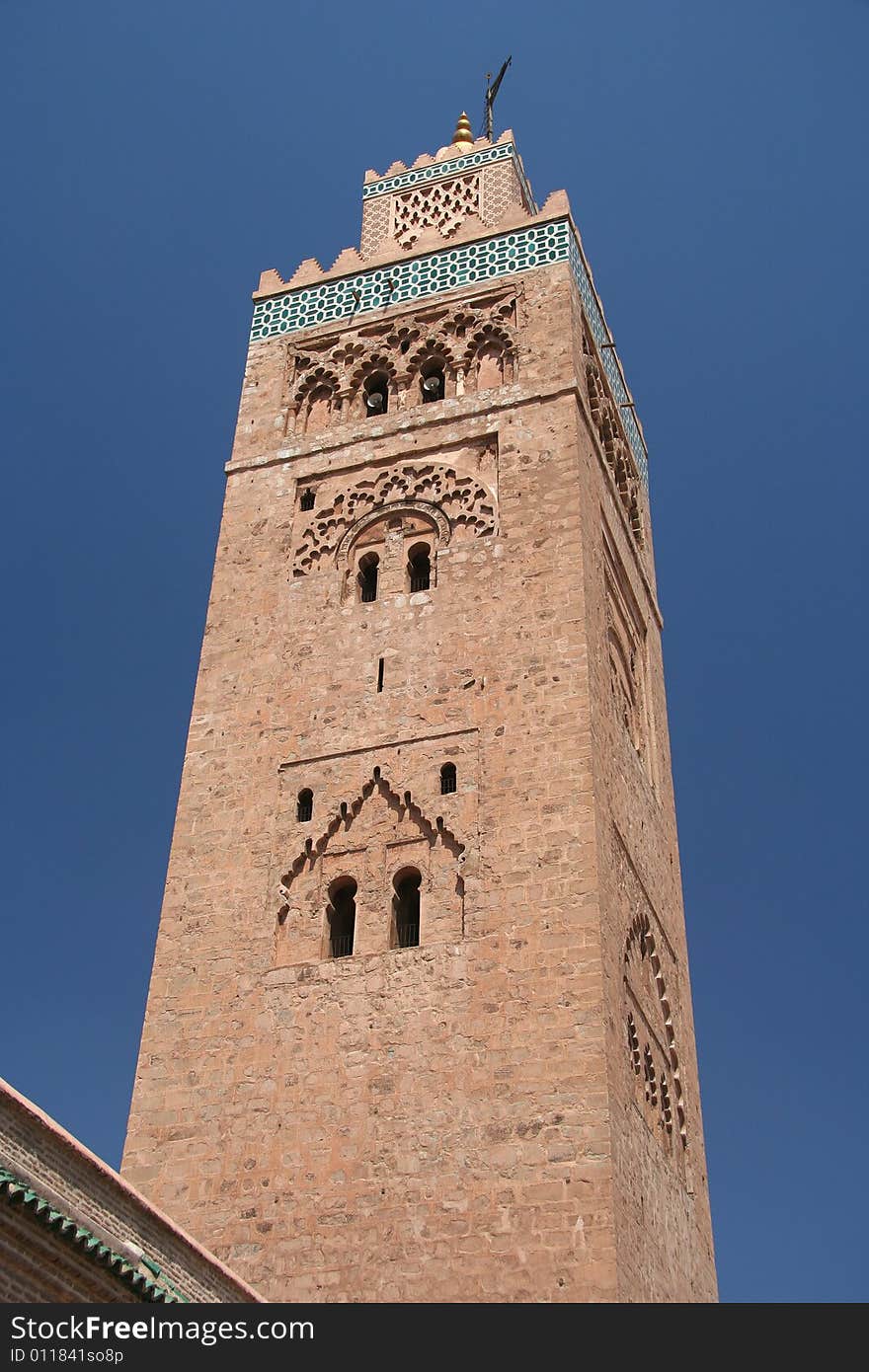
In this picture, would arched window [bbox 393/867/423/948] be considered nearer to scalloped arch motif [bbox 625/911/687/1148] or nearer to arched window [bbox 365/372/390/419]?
scalloped arch motif [bbox 625/911/687/1148]

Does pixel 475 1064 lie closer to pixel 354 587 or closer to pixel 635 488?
pixel 354 587

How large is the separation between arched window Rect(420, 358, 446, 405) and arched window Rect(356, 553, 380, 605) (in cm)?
193

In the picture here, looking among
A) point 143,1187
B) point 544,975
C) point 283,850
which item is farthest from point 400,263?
point 143,1187

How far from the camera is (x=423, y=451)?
44.7 ft

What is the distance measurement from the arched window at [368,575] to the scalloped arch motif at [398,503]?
25 centimetres

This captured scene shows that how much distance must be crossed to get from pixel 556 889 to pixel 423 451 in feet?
15.6

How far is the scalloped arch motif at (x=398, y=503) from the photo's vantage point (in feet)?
42.6

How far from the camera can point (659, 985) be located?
12133 millimetres

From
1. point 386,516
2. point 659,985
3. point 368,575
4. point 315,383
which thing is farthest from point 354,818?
point 315,383

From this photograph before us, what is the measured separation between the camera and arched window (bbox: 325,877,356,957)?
36.1ft

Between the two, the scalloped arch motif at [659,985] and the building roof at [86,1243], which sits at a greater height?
the scalloped arch motif at [659,985]

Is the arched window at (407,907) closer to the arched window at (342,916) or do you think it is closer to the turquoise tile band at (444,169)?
the arched window at (342,916)

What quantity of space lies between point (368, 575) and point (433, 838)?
2965 millimetres

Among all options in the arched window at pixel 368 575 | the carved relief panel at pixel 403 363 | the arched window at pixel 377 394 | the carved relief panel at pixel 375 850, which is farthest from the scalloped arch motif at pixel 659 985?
the arched window at pixel 377 394
